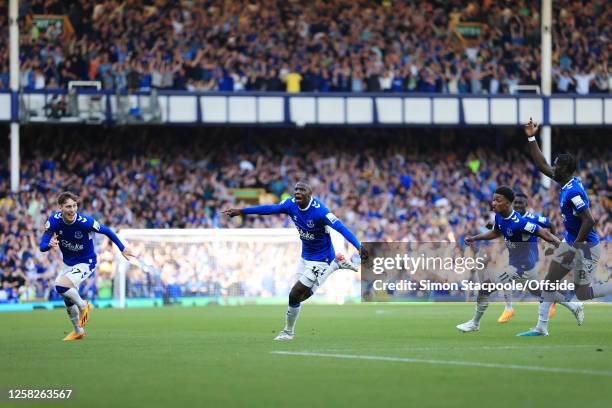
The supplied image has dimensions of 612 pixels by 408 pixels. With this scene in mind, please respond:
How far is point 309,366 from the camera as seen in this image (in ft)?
44.2

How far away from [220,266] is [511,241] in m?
21.0

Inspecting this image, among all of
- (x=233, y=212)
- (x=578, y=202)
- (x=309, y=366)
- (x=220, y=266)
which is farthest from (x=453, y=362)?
(x=220, y=266)

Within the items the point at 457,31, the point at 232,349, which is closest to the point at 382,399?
the point at 232,349

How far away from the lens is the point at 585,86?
51.9m

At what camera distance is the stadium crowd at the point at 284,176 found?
1774 inches

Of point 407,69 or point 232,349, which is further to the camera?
point 407,69

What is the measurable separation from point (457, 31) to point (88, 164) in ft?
54.2

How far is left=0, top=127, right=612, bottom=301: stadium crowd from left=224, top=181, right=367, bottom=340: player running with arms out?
2355 cm

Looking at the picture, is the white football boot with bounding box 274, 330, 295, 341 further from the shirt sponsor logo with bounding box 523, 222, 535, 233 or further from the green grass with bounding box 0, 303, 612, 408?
the shirt sponsor logo with bounding box 523, 222, 535, 233

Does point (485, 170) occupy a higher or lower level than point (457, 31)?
lower

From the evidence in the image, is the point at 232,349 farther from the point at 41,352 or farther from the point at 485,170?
the point at 485,170

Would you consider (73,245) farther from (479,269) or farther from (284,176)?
(284,176)

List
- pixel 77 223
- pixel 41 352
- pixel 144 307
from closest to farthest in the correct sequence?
1. pixel 41 352
2. pixel 77 223
3. pixel 144 307

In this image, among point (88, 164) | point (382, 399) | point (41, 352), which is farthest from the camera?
point (88, 164)
